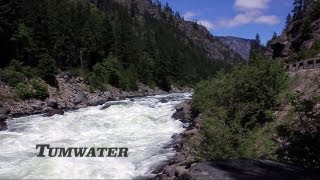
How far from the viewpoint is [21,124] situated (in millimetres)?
37344

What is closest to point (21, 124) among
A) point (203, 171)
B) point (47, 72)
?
point (47, 72)

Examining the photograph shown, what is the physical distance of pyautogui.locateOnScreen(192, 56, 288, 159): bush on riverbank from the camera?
67.4ft

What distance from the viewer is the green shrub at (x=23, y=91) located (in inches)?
1965

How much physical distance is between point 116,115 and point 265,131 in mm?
21119

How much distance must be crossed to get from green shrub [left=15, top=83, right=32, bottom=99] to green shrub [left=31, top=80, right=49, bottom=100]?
0.92 m

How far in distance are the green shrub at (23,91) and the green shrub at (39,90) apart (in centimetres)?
92

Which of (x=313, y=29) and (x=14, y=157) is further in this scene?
(x=313, y=29)

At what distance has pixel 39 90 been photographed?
52719 millimetres

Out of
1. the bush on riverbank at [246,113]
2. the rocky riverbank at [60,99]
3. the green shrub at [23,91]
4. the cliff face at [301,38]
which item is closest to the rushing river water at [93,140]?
the rocky riverbank at [60,99]

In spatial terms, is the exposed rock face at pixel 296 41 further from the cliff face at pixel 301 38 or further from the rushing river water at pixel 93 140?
the rushing river water at pixel 93 140

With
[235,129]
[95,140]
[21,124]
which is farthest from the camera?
[21,124]

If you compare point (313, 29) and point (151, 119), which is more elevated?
point (313, 29)

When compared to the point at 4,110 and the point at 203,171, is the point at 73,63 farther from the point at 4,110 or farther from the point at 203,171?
the point at 203,171

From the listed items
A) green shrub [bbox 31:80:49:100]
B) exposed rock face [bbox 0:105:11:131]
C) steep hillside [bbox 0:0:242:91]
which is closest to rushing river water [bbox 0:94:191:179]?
exposed rock face [bbox 0:105:11:131]
